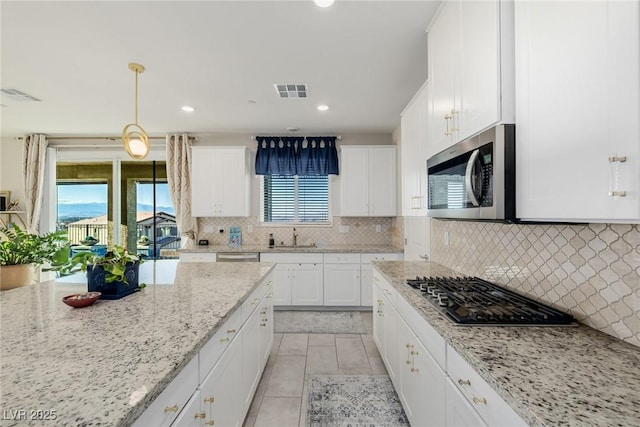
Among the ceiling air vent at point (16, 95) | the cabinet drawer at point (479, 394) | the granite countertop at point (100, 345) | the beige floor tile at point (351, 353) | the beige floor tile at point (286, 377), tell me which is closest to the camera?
the granite countertop at point (100, 345)

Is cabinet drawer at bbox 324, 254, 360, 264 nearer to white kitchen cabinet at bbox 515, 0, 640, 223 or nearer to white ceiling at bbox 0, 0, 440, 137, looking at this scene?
white ceiling at bbox 0, 0, 440, 137

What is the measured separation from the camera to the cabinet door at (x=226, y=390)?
3.91 feet

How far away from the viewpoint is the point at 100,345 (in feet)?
3.30

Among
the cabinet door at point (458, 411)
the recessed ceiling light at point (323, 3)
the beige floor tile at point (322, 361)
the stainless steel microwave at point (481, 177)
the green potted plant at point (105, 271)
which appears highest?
the recessed ceiling light at point (323, 3)

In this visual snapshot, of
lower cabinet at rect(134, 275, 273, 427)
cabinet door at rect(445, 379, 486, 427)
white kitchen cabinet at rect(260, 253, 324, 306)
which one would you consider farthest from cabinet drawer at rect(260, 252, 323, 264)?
cabinet door at rect(445, 379, 486, 427)

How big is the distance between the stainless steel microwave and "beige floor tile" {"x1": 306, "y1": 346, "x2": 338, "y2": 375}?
5.64ft

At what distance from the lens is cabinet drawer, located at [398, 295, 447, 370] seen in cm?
124

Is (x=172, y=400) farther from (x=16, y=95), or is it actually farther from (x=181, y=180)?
(x=181, y=180)

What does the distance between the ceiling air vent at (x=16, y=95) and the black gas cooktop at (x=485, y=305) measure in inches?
178

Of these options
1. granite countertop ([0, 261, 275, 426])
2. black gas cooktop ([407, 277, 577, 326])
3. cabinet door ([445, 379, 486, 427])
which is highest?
black gas cooktop ([407, 277, 577, 326])

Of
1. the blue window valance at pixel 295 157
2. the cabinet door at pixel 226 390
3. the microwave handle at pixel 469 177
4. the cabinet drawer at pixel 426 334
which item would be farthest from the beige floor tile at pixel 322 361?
the blue window valance at pixel 295 157

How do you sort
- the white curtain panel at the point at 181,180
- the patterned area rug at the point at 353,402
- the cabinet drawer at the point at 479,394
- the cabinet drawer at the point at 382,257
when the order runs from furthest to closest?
the white curtain panel at the point at 181,180 < the cabinet drawer at the point at 382,257 < the patterned area rug at the point at 353,402 < the cabinet drawer at the point at 479,394

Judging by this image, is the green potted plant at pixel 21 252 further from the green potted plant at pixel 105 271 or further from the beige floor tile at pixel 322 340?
the beige floor tile at pixel 322 340

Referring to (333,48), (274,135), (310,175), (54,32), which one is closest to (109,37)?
(54,32)
